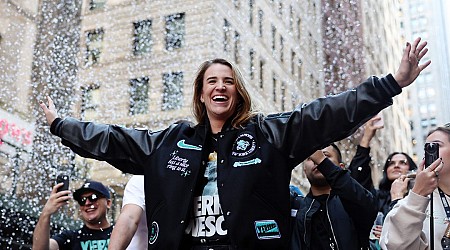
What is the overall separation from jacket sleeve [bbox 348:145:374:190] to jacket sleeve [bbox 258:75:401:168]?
7.30 ft

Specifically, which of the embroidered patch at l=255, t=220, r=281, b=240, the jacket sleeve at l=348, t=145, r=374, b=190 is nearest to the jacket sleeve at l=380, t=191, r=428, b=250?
the embroidered patch at l=255, t=220, r=281, b=240

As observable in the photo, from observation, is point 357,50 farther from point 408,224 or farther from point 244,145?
point 244,145

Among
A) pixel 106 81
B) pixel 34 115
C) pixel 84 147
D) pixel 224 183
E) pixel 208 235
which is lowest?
pixel 208 235

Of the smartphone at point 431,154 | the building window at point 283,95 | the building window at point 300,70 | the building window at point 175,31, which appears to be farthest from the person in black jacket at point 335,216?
the building window at point 300,70

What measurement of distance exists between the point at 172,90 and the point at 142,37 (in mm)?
2359

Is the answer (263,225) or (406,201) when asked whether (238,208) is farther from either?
(406,201)

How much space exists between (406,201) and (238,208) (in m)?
0.82

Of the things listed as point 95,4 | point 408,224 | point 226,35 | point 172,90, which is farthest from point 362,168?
point 95,4

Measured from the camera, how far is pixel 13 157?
41.3 ft

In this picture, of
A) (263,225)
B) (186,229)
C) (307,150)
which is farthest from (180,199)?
(307,150)

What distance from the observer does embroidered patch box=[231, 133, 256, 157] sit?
2709 millimetres

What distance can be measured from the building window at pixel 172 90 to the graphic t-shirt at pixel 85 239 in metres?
14.6

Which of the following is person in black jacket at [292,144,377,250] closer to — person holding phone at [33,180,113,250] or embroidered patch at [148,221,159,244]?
embroidered patch at [148,221,159,244]

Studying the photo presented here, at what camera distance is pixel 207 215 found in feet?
8.73
